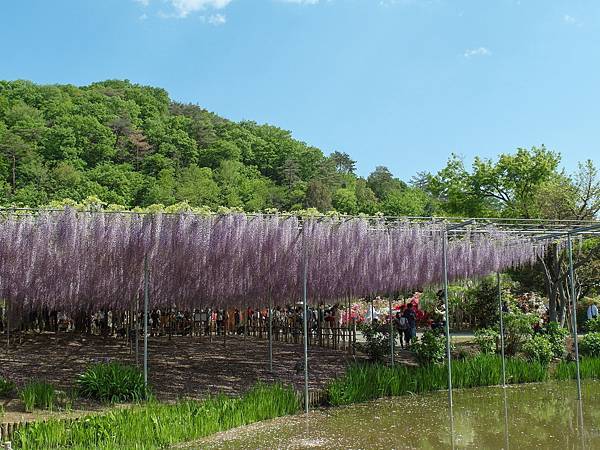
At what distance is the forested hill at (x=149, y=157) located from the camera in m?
36.5

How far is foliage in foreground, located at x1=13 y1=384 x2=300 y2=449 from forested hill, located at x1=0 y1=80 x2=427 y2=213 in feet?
75.1

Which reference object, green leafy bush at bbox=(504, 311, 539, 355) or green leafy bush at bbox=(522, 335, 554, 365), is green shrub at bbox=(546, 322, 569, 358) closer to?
green leafy bush at bbox=(522, 335, 554, 365)

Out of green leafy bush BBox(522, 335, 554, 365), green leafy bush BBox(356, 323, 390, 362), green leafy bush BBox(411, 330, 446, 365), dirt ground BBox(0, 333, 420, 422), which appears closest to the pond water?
green leafy bush BBox(411, 330, 446, 365)

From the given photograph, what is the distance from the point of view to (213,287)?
12.2 m

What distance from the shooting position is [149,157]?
44.4 meters

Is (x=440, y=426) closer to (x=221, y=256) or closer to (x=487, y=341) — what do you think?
(x=221, y=256)

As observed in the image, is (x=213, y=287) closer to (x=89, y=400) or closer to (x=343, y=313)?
(x=89, y=400)

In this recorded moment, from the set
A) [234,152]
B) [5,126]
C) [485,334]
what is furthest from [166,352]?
[234,152]

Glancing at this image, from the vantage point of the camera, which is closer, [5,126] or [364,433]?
[364,433]

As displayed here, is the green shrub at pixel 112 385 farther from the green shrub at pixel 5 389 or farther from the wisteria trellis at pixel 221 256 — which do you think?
the wisteria trellis at pixel 221 256

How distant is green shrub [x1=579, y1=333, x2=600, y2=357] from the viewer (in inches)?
533

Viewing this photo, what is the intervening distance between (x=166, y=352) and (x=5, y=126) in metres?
28.9

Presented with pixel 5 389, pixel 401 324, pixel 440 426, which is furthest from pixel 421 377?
pixel 5 389

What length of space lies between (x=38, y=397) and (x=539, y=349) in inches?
387
